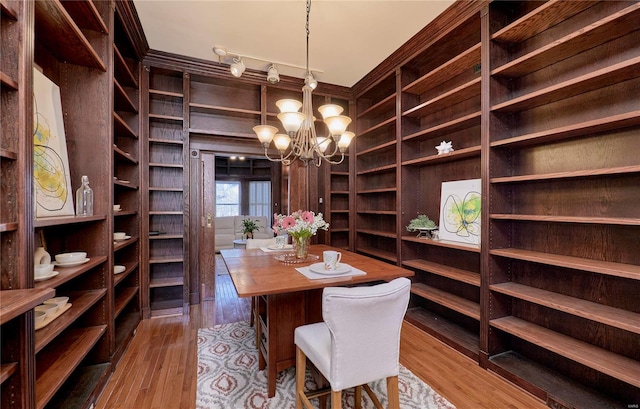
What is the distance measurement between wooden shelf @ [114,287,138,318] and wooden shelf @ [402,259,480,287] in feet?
8.95

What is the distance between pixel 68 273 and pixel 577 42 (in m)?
3.32

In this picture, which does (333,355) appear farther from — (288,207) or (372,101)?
(372,101)

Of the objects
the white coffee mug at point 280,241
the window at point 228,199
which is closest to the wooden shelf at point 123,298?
the white coffee mug at point 280,241

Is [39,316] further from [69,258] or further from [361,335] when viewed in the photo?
[361,335]

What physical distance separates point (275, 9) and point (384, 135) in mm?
2139

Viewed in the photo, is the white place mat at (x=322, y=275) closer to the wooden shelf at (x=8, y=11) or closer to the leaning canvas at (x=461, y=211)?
the leaning canvas at (x=461, y=211)

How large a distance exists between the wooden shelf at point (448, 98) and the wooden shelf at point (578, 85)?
357 millimetres

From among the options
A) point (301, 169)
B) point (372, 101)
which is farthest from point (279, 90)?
point (372, 101)

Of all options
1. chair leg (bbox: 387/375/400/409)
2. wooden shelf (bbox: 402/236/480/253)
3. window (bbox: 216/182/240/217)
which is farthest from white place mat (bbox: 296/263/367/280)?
window (bbox: 216/182/240/217)

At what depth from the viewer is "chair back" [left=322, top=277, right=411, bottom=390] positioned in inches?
48.6

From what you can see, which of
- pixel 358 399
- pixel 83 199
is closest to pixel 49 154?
pixel 83 199

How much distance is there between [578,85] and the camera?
1.71m

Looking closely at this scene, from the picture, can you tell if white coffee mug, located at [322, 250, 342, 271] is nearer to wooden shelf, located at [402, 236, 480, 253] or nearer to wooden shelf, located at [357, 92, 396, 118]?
wooden shelf, located at [402, 236, 480, 253]

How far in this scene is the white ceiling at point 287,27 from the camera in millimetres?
2332
